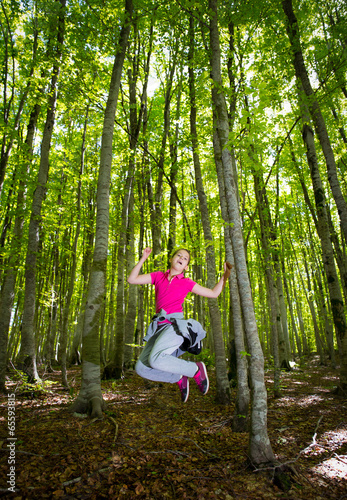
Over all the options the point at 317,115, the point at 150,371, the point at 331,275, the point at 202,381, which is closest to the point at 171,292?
the point at 150,371

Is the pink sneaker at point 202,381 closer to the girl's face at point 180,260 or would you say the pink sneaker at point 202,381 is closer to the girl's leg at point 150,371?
the girl's leg at point 150,371

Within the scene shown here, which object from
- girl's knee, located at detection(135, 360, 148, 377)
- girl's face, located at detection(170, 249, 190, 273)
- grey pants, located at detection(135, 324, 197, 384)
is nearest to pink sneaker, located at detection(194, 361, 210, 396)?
grey pants, located at detection(135, 324, 197, 384)

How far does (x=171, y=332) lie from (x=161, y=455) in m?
1.67

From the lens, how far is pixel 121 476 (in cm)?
285

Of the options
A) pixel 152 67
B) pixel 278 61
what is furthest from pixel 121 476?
pixel 152 67

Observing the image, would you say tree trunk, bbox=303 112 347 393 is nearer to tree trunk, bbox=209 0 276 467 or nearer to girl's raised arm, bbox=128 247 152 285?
tree trunk, bbox=209 0 276 467

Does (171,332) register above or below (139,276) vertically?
below

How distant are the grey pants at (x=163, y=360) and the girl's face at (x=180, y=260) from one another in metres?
0.77

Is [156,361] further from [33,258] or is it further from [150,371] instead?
[33,258]

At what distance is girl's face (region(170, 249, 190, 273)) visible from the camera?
3564mm

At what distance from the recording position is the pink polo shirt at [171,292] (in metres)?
3.41

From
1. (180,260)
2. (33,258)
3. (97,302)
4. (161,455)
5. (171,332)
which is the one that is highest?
(33,258)

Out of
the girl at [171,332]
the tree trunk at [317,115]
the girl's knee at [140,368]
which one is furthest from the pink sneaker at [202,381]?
the tree trunk at [317,115]

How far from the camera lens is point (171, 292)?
346 cm
